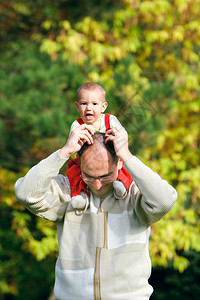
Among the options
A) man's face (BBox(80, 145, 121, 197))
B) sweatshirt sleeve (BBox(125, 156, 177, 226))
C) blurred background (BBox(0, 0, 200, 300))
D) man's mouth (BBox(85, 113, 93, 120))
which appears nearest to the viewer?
sweatshirt sleeve (BBox(125, 156, 177, 226))

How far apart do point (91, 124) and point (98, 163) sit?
1.23ft

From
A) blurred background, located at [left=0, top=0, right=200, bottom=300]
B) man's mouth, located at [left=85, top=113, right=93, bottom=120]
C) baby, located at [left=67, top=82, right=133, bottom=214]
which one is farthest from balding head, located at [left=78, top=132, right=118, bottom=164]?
blurred background, located at [left=0, top=0, right=200, bottom=300]

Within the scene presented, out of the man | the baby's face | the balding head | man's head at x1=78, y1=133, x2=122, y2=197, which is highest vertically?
the baby's face

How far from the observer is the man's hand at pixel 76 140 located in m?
1.65

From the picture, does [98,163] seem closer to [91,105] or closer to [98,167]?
[98,167]

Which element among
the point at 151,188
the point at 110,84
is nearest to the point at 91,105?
the point at 151,188

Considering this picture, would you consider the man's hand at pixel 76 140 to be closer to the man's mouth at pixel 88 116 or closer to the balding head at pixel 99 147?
the balding head at pixel 99 147

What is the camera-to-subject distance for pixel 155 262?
571cm

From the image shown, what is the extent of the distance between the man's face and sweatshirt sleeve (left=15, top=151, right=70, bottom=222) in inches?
3.5

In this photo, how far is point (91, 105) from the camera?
6.68 feet

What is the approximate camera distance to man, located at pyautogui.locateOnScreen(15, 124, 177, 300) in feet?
5.43

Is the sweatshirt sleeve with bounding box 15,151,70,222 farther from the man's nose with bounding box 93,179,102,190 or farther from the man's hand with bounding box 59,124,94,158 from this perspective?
the man's nose with bounding box 93,179,102,190

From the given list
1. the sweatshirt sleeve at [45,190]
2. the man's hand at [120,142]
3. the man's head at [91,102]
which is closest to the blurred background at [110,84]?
the man's head at [91,102]

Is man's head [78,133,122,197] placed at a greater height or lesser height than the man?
greater
